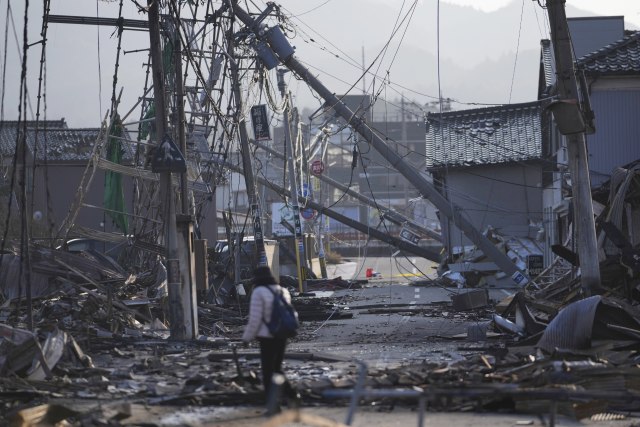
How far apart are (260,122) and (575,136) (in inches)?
899

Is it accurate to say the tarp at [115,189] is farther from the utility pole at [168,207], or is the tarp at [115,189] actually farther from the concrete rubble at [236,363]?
the utility pole at [168,207]

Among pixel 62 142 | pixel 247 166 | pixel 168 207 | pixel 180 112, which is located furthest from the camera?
pixel 62 142

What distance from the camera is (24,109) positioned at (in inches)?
691

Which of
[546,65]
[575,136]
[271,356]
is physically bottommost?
[271,356]

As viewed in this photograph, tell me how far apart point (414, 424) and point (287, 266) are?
37.5m

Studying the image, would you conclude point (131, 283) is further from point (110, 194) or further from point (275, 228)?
point (275, 228)

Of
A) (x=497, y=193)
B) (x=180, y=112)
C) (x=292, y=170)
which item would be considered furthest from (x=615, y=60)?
(x=497, y=193)

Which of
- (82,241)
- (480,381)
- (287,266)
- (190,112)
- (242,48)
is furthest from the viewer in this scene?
(287,266)

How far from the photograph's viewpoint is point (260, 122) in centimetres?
4225

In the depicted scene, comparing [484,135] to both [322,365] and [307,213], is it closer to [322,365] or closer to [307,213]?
[307,213]

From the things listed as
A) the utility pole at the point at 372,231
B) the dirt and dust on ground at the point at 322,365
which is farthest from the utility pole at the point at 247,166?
the utility pole at the point at 372,231

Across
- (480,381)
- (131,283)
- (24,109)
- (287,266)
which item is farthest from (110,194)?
(480,381)

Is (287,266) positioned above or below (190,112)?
below

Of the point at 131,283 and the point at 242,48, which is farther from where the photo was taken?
the point at 242,48
